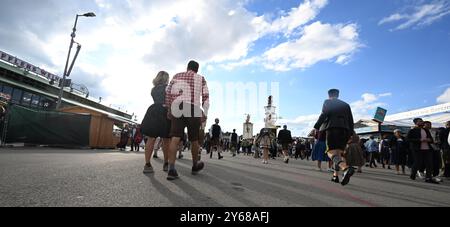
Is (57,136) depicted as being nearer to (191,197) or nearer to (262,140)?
(262,140)

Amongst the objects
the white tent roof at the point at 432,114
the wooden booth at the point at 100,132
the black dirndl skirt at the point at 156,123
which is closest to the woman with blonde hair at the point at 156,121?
the black dirndl skirt at the point at 156,123

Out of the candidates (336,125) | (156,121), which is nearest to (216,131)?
(156,121)

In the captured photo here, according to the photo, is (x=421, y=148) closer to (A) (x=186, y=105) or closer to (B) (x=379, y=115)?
(A) (x=186, y=105)

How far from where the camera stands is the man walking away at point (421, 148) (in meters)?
7.10

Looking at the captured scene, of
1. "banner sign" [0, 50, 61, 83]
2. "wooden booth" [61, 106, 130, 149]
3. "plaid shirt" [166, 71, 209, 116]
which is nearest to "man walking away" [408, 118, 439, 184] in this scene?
"plaid shirt" [166, 71, 209, 116]

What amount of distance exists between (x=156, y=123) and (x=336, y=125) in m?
3.30

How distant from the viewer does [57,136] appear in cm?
1263

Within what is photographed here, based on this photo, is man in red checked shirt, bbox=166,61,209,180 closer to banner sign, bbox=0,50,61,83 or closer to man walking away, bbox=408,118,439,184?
man walking away, bbox=408,118,439,184

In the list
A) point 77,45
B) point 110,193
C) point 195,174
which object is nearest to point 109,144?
point 77,45

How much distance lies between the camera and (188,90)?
4.56 m

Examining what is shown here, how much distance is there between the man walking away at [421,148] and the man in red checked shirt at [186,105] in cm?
596

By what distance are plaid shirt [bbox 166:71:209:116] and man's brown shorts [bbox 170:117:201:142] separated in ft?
0.87
